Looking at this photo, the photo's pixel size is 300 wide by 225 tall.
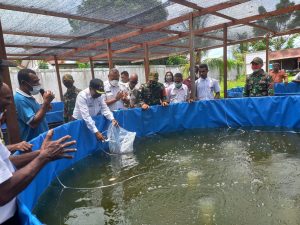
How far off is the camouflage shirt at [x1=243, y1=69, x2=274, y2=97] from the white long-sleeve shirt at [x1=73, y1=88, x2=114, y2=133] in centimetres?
370

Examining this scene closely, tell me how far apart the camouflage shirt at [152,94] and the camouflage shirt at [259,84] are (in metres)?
2.21

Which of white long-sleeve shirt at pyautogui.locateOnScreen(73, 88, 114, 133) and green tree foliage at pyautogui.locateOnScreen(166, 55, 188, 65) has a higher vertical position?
green tree foliage at pyautogui.locateOnScreen(166, 55, 188, 65)

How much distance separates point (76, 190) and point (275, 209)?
2.57 metres

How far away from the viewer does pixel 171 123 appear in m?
7.05

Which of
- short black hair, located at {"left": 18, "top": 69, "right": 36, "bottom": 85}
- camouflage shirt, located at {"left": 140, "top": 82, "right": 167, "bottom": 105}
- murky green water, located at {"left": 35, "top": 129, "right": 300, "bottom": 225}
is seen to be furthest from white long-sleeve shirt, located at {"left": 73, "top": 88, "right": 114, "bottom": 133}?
short black hair, located at {"left": 18, "top": 69, "right": 36, "bottom": 85}

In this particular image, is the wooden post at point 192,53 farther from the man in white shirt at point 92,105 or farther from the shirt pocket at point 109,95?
the man in white shirt at point 92,105

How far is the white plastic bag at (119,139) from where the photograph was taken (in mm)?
5289

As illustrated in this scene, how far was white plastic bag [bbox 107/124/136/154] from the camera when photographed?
5.29 metres

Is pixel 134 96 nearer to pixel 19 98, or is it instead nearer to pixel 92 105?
pixel 92 105

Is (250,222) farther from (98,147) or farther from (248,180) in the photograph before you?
(98,147)

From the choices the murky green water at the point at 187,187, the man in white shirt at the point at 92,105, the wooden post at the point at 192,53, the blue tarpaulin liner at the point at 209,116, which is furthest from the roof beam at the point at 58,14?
the murky green water at the point at 187,187

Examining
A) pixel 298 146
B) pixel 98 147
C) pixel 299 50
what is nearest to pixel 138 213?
pixel 98 147

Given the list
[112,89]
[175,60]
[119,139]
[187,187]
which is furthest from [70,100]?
[175,60]

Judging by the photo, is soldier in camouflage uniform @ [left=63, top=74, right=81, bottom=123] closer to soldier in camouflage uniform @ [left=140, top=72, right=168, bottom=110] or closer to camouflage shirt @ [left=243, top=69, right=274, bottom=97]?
soldier in camouflage uniform @ [left=140, top=72, right=168, bottom=110]
